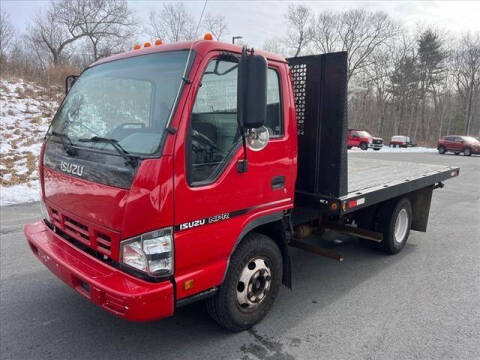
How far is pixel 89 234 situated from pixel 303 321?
2.01 m

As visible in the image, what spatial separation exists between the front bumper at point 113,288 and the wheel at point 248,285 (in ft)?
1.91

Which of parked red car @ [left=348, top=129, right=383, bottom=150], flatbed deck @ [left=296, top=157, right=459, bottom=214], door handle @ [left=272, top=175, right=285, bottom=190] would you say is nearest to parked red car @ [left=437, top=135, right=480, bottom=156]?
parked red car @ [left=348, top=129, right=383, bottom=150]

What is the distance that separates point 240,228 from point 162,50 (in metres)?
1.47

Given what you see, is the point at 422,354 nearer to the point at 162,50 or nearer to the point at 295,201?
the point at 295,201

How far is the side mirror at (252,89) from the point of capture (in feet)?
7.88

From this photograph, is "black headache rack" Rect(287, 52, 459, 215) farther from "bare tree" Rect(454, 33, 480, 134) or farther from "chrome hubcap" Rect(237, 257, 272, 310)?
"bare tree" Rect(454, 33, 480, 134)

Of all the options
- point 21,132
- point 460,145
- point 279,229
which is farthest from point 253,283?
point 460,145

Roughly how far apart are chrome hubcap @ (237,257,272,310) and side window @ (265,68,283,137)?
1.10m

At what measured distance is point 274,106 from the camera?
10.2 ft

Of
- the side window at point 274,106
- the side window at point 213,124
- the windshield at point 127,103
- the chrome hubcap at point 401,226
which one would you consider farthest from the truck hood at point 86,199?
the chrome hubcap at point 401,226

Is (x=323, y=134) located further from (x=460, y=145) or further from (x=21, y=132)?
(x=460, y=145)

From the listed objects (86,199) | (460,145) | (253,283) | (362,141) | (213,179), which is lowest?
(460,145)

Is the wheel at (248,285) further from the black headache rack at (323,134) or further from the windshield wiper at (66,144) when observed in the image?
the windshield wiper at (66,144)

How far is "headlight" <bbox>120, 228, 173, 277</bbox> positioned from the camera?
2.34 m
